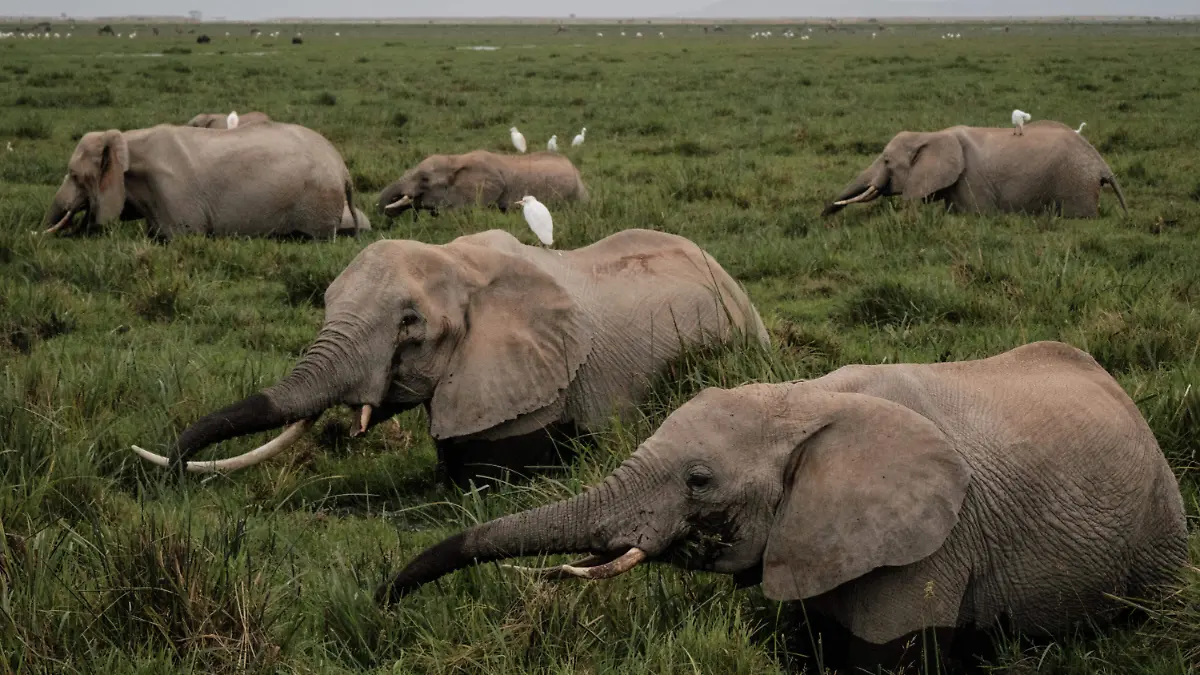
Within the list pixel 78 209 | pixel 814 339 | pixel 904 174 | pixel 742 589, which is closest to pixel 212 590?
pixel 742 589

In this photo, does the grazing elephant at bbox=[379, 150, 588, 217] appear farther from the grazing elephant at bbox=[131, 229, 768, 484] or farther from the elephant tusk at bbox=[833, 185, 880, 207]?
the grazing elephant at bbox=[131, 229, 768, 484]

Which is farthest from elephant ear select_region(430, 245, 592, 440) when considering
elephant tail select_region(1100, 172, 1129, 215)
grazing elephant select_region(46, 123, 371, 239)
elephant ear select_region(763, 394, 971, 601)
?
elephant tail select_region(1100, 172, 1129, 215)

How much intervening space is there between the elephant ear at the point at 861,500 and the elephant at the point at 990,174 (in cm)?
850

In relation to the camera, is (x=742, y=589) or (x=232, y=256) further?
(x=232, y=256)

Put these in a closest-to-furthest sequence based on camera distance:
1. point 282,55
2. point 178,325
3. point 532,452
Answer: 1. point 532,452
2. point 178,325
3. point 282,55

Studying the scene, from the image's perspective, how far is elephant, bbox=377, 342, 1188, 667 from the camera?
361 centimetres

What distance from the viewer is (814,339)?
23.9ft

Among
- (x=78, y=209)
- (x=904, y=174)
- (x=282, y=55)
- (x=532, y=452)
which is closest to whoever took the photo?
(x=532, y=452)

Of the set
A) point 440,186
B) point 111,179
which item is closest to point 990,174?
point 440,186

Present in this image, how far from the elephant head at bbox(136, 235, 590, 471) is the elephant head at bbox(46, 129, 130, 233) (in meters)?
6.00

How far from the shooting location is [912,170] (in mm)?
12375

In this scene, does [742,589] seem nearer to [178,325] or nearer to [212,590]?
[212,590]

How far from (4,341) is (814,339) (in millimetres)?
4427

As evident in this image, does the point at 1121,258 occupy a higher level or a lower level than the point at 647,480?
lower
